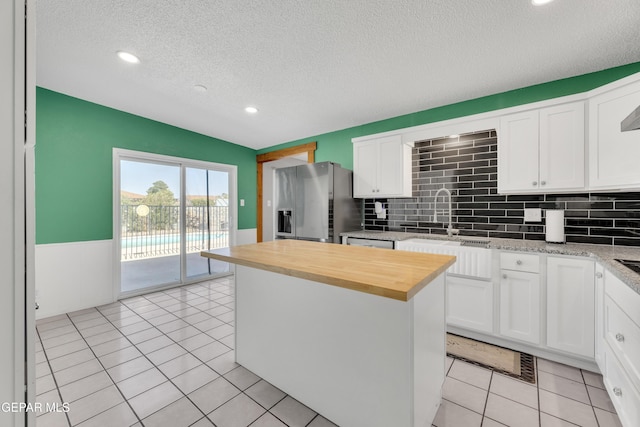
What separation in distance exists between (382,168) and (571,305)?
7.09ft

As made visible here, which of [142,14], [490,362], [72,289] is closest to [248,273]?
[142,14]

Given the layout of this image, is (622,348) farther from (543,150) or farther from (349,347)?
(543,150)

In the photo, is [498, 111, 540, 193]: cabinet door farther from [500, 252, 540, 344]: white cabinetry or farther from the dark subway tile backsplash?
[500, 252, 540, 344]: white cabinetry

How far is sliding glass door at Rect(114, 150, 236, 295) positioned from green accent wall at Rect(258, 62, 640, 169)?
1711mm

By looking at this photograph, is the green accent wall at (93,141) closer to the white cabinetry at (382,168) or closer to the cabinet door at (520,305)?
the white cabinetry at (382,168)

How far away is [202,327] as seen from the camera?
2705mm

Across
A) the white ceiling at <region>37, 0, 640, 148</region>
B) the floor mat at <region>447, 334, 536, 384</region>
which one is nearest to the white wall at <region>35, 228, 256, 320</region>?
the white ceiling at <region>37, 0, 640, 148</region>

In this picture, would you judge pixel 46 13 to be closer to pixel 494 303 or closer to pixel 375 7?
pixel 375 7

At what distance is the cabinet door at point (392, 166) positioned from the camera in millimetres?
3191

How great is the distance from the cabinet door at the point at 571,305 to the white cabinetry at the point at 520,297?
81 millimetres

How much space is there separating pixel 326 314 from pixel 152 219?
3.37 meters

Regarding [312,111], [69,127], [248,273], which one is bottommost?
[248,273]

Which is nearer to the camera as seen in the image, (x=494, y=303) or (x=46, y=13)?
(x=46, y=13)

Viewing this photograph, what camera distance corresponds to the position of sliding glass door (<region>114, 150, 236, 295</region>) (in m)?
3.55
